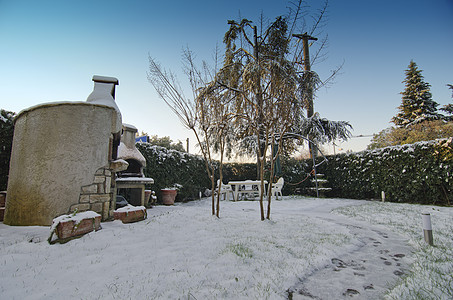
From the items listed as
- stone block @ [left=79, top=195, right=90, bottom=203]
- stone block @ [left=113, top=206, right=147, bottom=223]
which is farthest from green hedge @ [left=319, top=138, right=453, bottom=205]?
stone block @ [left=79, top=195, right=90, bottom=203]

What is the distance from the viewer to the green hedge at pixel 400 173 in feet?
20.9

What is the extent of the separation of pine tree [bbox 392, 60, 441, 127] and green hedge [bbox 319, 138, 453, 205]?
14.6m

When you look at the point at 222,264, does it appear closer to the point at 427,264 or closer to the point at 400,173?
the point at 427,264

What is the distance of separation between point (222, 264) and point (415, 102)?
84.0ft

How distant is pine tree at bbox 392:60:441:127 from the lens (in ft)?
61.3

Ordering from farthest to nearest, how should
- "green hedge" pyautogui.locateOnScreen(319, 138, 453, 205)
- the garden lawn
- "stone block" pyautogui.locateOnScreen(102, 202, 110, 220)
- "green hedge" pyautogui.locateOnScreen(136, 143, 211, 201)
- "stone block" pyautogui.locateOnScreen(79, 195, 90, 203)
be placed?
1. "green hedge" pyautogui.locateOnScreen(136, 143, 211, 201)
2. "green hedge" pyautogui.locateOnScreen(319, 138, 453, 205)
3. "stone block" pyautogui.locateOnScreen(102, 202, 110, 220)
4. "stone block" pyautogui.locateOnScreen(79, 195, 90, 203)
5. the garden lawn

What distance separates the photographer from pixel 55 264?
6.38ft

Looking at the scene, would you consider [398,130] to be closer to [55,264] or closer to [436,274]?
[436,274]

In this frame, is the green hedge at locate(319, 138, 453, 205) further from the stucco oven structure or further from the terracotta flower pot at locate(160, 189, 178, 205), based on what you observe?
the stucco oven structure

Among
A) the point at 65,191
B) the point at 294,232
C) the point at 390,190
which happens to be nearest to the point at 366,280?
the point at 294,232

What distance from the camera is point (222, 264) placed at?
204cm

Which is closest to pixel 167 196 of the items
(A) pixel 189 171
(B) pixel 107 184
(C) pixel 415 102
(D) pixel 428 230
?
(A) pixel 189 171

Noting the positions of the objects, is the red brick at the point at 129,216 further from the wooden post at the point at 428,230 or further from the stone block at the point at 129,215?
the wooden post at the point at 428,230

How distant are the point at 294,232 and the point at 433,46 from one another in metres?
8.60
